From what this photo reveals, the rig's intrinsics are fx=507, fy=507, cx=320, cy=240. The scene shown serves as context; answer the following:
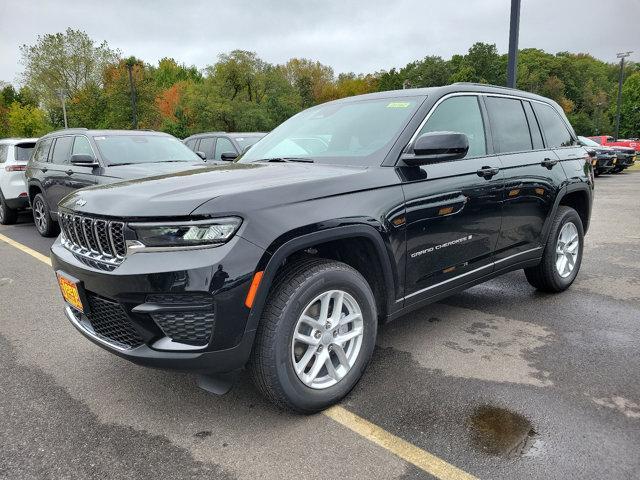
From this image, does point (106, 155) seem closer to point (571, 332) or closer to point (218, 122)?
point (571, 332)

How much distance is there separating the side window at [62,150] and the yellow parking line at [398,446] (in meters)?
6.96

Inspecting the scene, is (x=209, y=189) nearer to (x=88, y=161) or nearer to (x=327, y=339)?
(x=327, y=339)

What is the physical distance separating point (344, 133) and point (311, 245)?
1.25 meters

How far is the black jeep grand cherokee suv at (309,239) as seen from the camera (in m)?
2.35

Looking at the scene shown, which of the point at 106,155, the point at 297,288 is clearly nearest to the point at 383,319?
the point at 297,288

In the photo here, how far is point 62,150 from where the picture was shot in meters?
8.16

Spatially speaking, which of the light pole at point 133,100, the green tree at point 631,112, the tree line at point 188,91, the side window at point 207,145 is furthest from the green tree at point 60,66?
the green tree at point 631,112

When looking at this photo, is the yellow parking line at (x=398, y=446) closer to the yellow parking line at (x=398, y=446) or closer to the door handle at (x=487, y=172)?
the yellow parking line at (x=398, y=446)

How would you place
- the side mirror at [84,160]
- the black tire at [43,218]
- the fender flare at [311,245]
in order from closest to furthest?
the fender flare at [311,245]
the side mirror at [84,160]
the black tire at [43,218]

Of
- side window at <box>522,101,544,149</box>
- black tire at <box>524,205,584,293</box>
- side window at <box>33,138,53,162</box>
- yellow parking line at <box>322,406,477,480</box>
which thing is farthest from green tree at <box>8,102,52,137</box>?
yellow parking line at <box>322,406,477,480</box>

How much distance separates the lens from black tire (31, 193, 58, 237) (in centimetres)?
827

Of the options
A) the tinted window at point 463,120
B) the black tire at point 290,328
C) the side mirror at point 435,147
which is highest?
the tinted window at point 463,120

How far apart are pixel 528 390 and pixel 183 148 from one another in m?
6.73

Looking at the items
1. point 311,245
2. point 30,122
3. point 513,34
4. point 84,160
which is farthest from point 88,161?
point 30,122
